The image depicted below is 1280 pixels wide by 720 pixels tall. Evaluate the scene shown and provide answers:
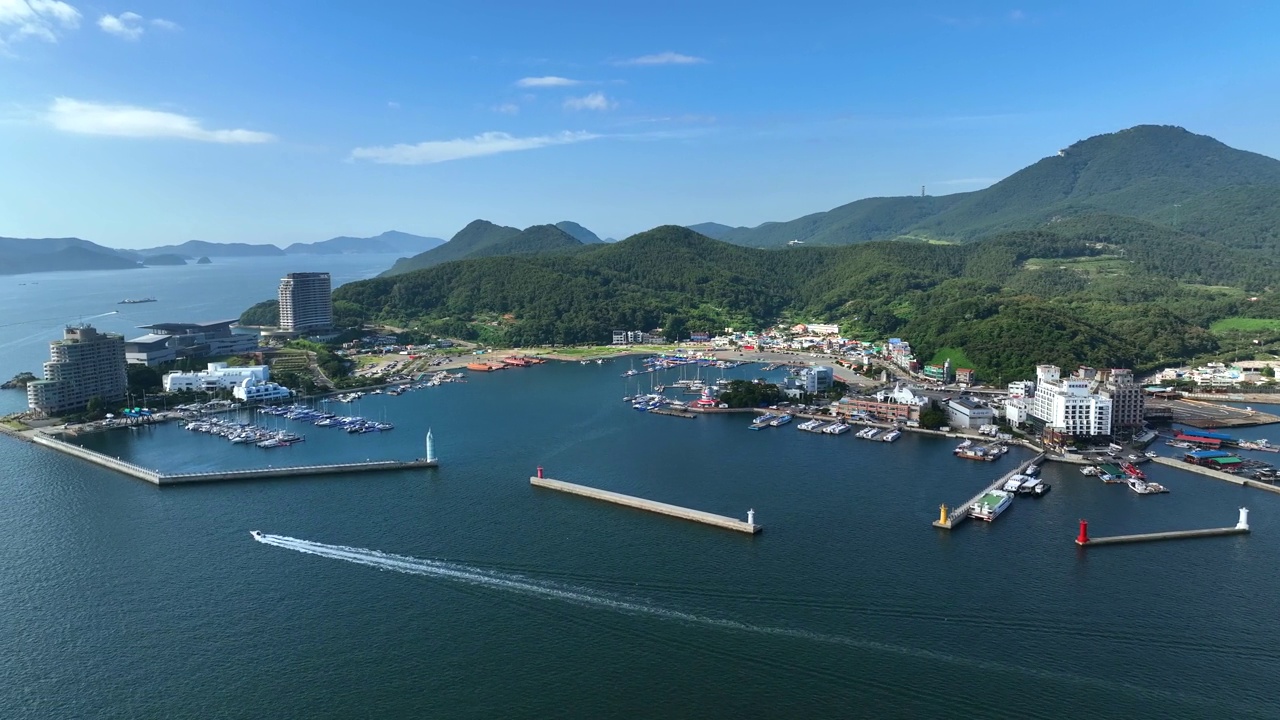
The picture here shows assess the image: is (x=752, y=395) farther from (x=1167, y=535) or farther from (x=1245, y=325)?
(x=1245, y=325)

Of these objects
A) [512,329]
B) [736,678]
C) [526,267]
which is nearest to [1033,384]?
[736,678]

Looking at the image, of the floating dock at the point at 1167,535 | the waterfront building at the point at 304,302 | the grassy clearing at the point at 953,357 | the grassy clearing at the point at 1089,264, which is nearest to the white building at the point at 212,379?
the waterfront building at the point at 304,302

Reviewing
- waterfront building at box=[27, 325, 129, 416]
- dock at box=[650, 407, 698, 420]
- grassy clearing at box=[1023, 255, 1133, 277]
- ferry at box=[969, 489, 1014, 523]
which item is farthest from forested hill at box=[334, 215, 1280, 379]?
waterfront building at box=[27, 325, 129, 416]

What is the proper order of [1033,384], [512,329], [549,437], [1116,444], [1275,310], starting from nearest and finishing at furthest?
[1116,444] → [549,437] → [1033,384] → [1275,310] → [512,329]

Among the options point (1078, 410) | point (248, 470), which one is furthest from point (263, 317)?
point (1078, 410)

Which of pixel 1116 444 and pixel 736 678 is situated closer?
pixel 736 678

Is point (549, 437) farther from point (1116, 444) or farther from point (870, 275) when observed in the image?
point (870, 275)
